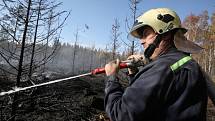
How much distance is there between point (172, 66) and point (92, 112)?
8.63m

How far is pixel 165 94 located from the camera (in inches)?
78.0

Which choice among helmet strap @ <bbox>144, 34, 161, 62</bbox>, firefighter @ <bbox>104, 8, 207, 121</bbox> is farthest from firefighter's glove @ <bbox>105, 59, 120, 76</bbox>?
helmet strap @ <bbox>144, 34, 161, 62</bbox>

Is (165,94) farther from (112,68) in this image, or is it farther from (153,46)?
(112,68)

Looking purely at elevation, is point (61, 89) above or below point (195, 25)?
below

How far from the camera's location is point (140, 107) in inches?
76.9

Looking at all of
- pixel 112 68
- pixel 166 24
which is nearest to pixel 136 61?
pixel 112 68

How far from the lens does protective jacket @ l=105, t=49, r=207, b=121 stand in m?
1.96

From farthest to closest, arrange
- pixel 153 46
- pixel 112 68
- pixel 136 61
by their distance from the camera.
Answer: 1. pixel 136 61
2. pixel 112 68
3. pixel 153 46

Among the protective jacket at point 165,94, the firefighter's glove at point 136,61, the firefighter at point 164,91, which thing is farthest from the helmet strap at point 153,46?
the firefighter's glove at point 136,61

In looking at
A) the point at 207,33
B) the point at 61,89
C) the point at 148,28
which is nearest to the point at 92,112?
the point at 61,89

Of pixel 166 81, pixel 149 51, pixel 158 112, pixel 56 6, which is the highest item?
pixel 56 6

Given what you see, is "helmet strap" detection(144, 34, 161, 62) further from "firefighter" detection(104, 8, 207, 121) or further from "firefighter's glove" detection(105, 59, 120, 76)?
"firefighter's glove" detection(105, 59, 120, 76)

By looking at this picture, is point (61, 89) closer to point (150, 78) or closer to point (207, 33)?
point (150, 78)

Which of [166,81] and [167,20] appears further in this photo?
[167,20]
